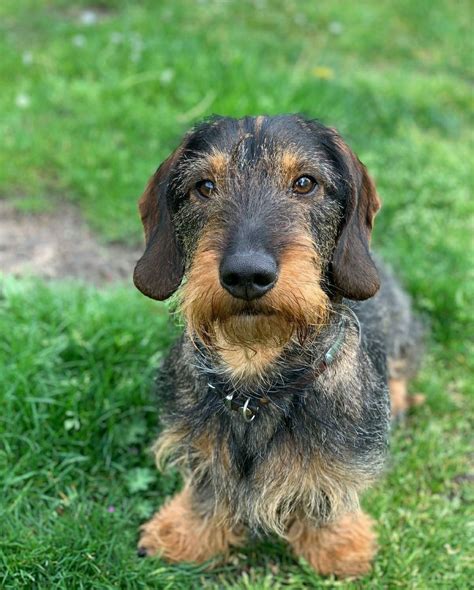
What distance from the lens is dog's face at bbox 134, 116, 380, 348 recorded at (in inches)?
93.5

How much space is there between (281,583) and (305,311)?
5.03ft

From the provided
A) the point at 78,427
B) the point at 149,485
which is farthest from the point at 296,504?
the point at 78,427

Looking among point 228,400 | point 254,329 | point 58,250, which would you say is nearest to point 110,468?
point 228,400

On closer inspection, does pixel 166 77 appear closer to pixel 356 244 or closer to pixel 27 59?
pixel 27 59

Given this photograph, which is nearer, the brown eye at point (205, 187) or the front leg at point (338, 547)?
the brown eye at point (205, 187)

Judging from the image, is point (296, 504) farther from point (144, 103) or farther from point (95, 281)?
point (144, 103)

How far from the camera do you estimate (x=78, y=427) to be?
3.62 m

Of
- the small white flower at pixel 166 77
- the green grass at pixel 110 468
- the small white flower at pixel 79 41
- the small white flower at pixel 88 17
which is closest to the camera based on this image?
the green grass at pixel 110 468

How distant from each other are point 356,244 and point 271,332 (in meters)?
0.56

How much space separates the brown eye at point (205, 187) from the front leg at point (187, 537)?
1.38 meters

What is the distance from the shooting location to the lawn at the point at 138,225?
333cm

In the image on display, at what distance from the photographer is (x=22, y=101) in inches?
243

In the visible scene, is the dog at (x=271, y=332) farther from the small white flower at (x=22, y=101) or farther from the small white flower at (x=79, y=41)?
the small white flower at (x=79, y=41)

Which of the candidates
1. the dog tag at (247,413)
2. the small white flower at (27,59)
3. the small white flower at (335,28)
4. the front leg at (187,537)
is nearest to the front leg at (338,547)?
the front leg at (187,537)
